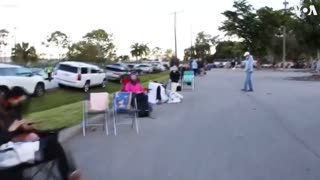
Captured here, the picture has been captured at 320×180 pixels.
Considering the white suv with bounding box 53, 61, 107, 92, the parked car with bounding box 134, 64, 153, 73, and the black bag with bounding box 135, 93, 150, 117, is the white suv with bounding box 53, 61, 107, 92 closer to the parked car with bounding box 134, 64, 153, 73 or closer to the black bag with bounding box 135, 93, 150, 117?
the black bag with bounding box 135, 93, 150, 117

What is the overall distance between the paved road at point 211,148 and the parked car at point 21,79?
439 inches

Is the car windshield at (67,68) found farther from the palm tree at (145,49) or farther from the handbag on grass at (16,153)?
the palm tree at (145,49)

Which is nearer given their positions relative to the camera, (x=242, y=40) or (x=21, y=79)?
(x=21, y=79)

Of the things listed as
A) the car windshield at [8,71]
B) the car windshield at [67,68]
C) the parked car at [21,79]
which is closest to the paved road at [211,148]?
the parked car at [21,79]

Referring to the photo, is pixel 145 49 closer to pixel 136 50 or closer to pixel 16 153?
pixel 136 50

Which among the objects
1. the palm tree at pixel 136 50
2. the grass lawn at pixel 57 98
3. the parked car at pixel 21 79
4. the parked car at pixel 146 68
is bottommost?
the grass lawn at pixel 57 98

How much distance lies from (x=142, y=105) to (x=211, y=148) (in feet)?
17.1

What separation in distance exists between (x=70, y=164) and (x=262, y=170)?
3.00 metres

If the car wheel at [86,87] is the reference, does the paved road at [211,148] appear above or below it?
above

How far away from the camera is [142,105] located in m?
14.4

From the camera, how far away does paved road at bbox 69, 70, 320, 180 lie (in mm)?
7426

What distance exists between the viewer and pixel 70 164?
5637 millimetres

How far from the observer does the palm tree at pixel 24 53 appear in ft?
309

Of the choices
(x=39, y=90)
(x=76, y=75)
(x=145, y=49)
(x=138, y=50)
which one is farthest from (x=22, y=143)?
(x=145, y=49)
